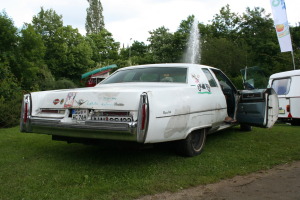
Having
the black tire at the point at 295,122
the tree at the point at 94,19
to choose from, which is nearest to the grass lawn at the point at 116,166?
the black tire at the point at 295,122

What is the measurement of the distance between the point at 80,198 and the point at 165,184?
97cm

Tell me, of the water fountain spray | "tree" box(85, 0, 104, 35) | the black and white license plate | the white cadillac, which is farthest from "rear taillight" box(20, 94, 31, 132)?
"tree" box(85, 0, 104, 35)

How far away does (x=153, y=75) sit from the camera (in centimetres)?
478

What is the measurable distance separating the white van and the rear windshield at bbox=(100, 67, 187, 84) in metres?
5.75

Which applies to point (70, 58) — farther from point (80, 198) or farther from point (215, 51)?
point (80, 198)

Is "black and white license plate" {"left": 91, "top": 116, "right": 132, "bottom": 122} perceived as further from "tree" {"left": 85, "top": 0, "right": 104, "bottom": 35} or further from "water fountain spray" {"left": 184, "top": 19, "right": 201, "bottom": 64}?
"tree" {"left": 85, "top": 0, "right": 104, "bottom": 35}

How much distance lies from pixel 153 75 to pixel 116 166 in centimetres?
169

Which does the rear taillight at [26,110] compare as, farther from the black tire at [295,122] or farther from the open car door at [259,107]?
the black tire at [295,122]

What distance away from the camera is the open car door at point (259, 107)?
18.0 feet

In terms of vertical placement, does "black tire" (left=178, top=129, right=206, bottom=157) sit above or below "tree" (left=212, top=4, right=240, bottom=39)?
below

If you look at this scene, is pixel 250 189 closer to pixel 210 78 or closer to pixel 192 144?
pixel 192 144

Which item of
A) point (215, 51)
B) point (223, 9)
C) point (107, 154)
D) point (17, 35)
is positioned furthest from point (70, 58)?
point (107, 154)

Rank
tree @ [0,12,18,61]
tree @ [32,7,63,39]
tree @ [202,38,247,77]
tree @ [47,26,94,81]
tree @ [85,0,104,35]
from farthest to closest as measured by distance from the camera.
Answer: tree @ [85,0,104,35], tree @ [32,7,63,39], tree @ [47,26,94,81], tree @ [202,38,247,77], tree @ [0,12,18,61]

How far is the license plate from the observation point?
11.8 ft
